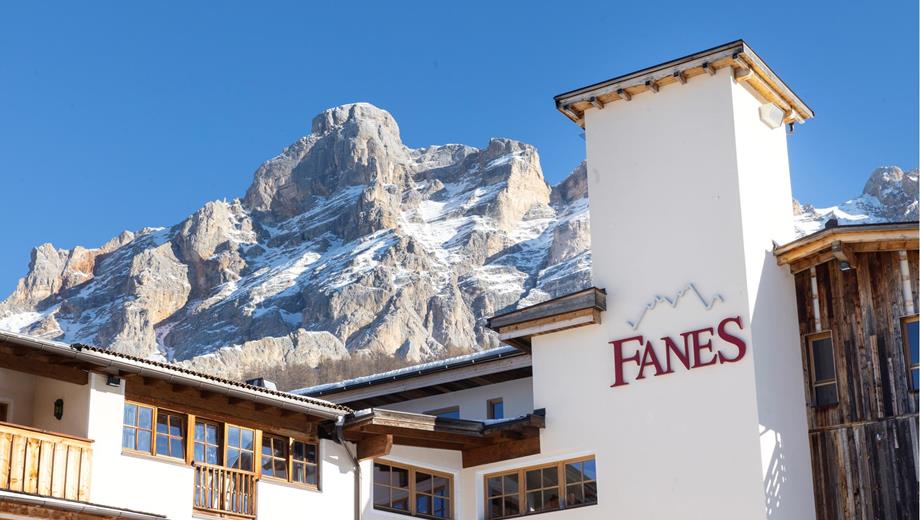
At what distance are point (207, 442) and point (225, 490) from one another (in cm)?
88

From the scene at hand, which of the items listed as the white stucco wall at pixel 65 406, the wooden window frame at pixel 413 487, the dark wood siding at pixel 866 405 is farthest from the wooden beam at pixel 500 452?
the white stucco wall at pixel 65 406

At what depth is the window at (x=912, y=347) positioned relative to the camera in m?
23.2

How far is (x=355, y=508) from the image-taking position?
79.9 ft

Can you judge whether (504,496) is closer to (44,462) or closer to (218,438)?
(218,438)

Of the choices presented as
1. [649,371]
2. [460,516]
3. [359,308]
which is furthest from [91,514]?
[359,308]

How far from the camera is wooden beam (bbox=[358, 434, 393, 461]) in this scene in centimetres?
2428

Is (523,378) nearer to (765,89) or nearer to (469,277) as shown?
(765,89)

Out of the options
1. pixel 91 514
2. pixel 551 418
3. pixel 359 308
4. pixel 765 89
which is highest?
pixel 359 308

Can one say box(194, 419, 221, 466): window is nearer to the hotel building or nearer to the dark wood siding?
the hotel building

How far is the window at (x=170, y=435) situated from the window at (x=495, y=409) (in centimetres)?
842

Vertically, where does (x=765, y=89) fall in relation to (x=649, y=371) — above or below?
above

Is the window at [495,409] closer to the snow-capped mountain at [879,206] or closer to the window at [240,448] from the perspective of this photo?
the window at [240,448]

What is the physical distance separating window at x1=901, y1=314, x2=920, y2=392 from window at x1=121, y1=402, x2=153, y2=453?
13.3m

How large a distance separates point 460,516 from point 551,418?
2.81 meters
